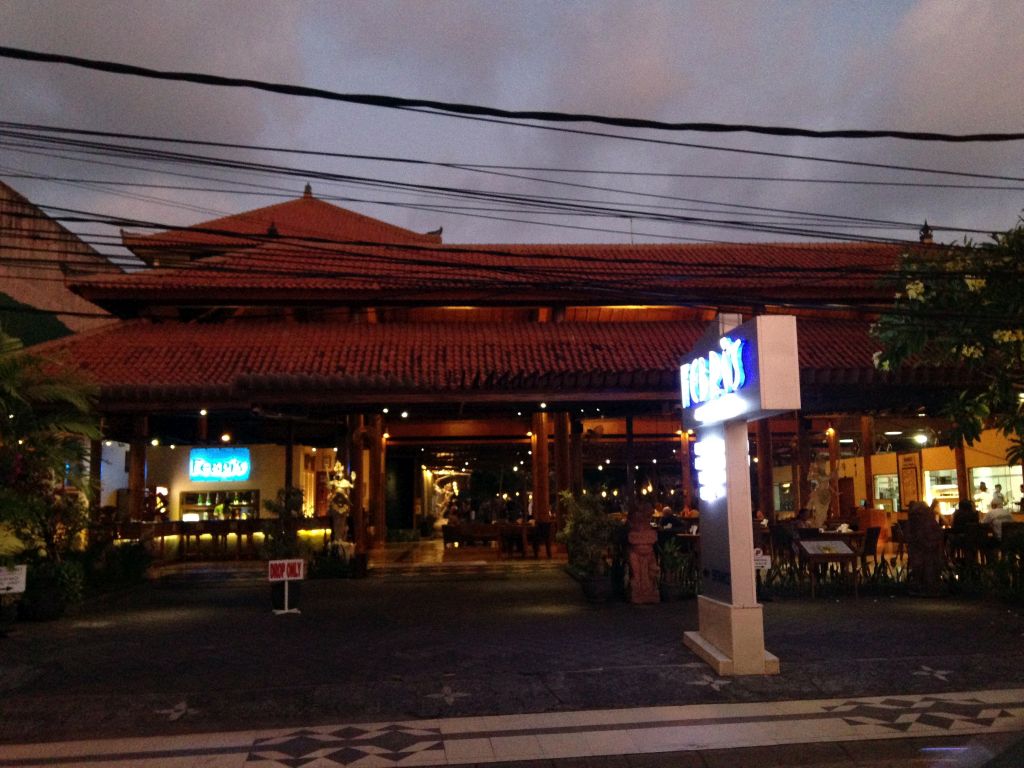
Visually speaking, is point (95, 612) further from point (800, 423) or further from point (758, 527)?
point (800, 423)

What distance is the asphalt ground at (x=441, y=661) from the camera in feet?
28.5

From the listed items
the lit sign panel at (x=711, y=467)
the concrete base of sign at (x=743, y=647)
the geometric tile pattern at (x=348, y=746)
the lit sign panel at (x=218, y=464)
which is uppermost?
the lit sign panel at (x=218, y=464)

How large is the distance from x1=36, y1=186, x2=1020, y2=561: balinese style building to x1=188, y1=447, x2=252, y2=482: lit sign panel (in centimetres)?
5

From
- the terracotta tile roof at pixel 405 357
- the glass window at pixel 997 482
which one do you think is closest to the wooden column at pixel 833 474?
the glass window at pixel 997 482

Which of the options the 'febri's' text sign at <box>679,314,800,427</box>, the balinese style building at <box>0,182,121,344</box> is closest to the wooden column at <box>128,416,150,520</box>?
the balinese style building at <box>0,182,121,344</box>

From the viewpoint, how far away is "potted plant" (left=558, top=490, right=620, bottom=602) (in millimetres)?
14859

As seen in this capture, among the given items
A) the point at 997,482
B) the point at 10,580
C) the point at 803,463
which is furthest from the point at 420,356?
the point at 997,482

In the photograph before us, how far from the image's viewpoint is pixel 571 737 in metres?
7.79

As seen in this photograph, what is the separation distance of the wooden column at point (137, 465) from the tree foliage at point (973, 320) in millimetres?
14812

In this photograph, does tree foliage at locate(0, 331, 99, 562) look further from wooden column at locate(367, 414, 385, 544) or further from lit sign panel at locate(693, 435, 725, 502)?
wooden column at locate(367, 414, 385, 544)

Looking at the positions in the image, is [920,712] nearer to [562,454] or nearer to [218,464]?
[562,454]

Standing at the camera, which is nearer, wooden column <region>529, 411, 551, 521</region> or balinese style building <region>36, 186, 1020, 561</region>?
balinese style building <region>36, 186, 1020, 561</region>

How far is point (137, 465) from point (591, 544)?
34.5 ft

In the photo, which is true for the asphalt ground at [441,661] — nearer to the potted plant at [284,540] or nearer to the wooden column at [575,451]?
the potted plant at [284,540]
